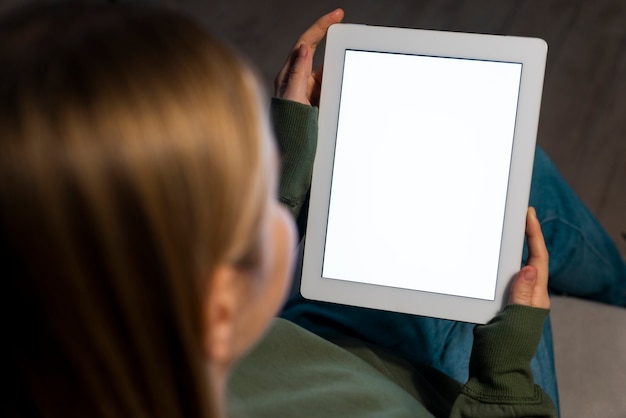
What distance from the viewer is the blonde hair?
29cm

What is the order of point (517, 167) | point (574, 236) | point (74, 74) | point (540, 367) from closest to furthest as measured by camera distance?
point (74, 74)
point (517, 167)
point (540, 367)
point (574, 236)

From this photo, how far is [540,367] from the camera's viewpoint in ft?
2.47

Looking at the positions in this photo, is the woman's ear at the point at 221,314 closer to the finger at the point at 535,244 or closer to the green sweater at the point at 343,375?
the green sweater at the point at 343,375

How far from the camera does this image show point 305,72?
716mm

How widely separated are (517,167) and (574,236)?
0.30 m

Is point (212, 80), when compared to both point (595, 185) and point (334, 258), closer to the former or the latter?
point (334, 258)

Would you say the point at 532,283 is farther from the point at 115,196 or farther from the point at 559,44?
the point at 559,44

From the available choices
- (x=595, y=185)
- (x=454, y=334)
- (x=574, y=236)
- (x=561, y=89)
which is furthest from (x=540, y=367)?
(x=561, y=89)

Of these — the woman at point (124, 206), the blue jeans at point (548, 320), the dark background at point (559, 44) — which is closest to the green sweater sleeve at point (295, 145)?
the blue jeans at point (548, 320)

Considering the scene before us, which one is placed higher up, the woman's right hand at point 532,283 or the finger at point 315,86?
the finger at point 315,86

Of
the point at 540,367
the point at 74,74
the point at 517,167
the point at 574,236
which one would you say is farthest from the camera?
the point at 574,236

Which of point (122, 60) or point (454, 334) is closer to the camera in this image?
point (122, 60)

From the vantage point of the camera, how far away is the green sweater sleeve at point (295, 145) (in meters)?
→ 0.67

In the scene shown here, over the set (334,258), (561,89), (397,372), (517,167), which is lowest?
(397,372)
